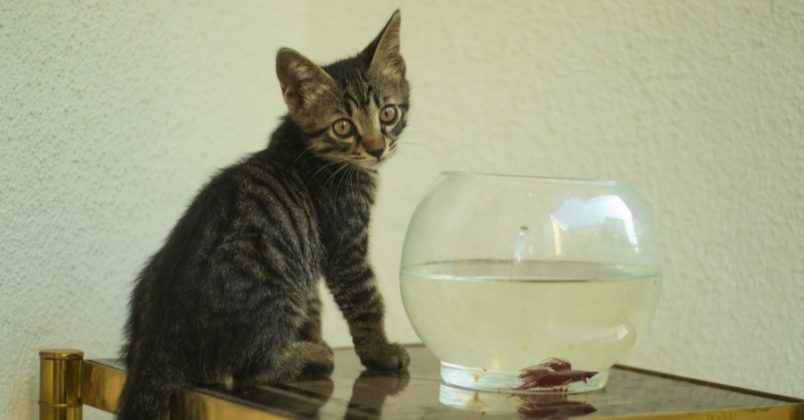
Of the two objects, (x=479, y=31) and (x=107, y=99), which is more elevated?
(x=479, y=31)

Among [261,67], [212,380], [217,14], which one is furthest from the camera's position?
[261,67]

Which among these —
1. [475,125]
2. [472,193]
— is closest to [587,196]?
[472,193]

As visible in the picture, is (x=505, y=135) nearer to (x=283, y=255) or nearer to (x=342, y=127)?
(x=342, y=127)

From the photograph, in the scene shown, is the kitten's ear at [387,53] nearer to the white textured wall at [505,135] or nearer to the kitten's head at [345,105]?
the kitten's head at [345,105]

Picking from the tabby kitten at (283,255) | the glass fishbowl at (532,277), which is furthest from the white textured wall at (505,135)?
the glass fishbowl at (532,277)

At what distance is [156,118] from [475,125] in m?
0.51

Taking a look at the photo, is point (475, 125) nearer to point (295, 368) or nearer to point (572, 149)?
point (572, 149)

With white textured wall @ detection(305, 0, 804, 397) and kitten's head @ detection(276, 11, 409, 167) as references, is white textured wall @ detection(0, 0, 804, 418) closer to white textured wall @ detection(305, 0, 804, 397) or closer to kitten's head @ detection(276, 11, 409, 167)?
white textured wall @ detection(305, 0, 804, 397)

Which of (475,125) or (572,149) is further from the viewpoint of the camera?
(475,125)

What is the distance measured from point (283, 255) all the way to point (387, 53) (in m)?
0.31

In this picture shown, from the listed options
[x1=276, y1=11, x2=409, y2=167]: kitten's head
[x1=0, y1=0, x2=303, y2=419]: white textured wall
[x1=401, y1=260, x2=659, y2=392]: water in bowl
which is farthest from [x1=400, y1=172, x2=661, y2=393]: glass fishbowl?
[x1=0, y1=0, x2=303, y2=419]: white textured wall

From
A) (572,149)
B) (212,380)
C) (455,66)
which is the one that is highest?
(455,66)

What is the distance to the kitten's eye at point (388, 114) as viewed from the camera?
1.11 meters

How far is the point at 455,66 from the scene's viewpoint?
5.13 feet
